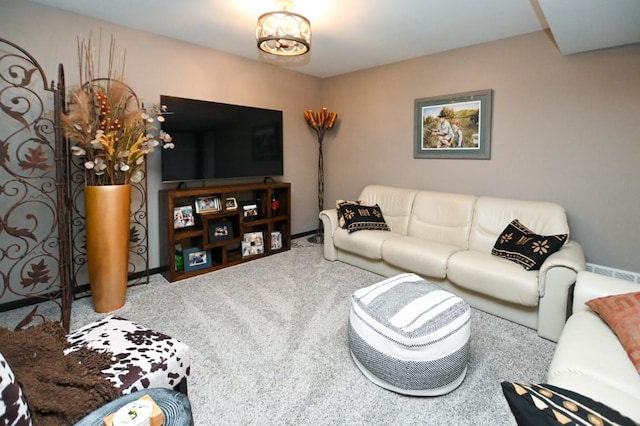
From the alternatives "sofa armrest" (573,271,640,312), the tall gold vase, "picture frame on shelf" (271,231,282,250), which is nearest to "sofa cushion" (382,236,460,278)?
"sofa armrest" (573,271,640,312)

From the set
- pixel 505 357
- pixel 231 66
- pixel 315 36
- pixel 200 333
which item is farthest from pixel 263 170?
pixel 505 357

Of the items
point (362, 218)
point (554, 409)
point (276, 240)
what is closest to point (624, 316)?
point (554, 409)

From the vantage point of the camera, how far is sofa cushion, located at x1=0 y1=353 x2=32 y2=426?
0.86 meters

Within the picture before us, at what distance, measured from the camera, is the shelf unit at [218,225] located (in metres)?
3.47

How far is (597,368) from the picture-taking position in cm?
136

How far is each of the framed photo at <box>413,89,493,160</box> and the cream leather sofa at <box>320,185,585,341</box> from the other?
529mm

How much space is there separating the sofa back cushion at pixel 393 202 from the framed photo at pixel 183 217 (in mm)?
2063

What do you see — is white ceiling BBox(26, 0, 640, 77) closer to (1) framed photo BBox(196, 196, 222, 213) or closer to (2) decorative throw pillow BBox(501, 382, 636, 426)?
(1) framed photo BBox(196, 196, 222, 213)

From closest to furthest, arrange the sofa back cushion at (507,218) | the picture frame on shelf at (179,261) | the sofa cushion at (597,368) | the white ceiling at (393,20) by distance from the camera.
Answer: the sofa cushion at (597,368)
the white ceiling at (393,20)
the sofa back cushion at (507,218)
the picture frame on shelf at (179,261)

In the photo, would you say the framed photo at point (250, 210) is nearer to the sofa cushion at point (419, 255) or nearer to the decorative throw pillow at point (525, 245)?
the sofa cushion at point (419, 255)

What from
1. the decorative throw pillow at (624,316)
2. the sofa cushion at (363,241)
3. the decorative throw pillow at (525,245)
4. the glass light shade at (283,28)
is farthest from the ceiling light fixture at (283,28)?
the decorative throw pillow at (624,316)

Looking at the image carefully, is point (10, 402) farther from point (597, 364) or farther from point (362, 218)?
point (362, 218)

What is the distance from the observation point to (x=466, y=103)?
3705 mm

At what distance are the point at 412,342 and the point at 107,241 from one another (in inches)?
96.0
